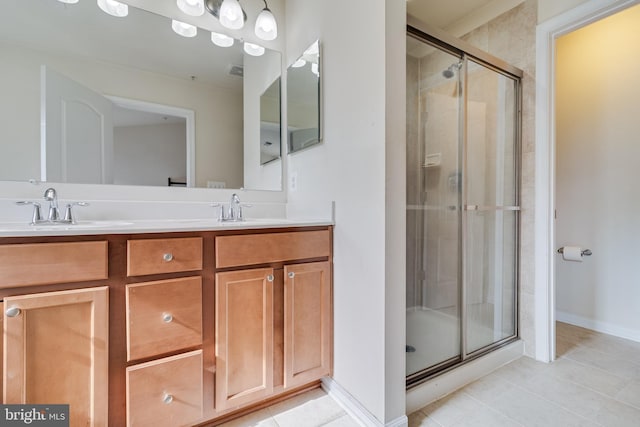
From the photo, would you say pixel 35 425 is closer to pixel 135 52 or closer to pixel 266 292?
pixel 266 292

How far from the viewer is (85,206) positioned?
138cm

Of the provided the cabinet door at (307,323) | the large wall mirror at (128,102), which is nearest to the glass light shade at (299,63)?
the large wall mirror at (128,102)

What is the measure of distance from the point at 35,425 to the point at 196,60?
182cm

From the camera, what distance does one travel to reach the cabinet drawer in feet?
3.34

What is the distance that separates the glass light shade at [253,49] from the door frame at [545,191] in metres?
1.76

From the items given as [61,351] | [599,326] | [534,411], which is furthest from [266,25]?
[599,326]

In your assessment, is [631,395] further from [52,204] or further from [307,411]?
[52,204]

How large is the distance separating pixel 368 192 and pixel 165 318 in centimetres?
95

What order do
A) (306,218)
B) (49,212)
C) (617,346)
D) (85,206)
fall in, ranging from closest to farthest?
(49,212)
(85,206)
(306,218)
(617,346)

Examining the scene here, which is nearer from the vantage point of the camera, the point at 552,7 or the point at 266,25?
the point at 552,7

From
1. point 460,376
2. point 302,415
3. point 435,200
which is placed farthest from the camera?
point 435,200

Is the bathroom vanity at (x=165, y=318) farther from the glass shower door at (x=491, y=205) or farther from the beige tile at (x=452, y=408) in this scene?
the glass shower door at (x=491, y=205)

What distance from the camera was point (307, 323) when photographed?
1375 millimetres

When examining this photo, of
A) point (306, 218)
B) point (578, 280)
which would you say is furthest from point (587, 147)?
point (306, 218)
